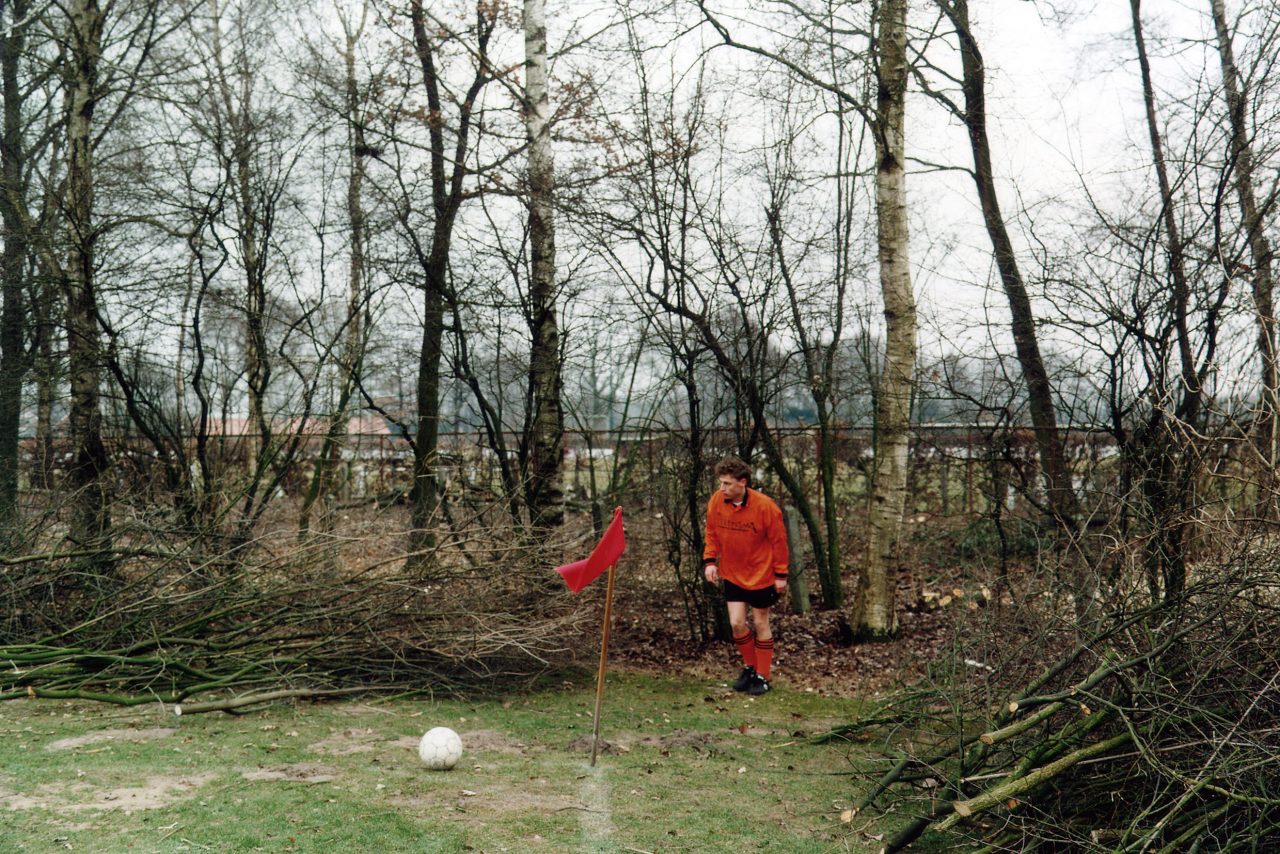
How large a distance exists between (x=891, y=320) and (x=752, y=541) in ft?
7.66

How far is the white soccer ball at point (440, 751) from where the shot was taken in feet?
18.1

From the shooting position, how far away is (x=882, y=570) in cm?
887

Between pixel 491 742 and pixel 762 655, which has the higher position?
pixel 762 655

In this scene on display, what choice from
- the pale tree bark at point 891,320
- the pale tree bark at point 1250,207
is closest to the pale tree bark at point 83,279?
the pale tree bark at point 891,320

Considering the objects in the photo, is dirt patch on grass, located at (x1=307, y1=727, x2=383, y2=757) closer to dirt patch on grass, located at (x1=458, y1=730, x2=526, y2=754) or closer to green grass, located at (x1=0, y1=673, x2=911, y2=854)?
green grass, located at (x1=0, y1=673, x2=911, y2=854)

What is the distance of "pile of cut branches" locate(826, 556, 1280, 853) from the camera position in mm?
3768

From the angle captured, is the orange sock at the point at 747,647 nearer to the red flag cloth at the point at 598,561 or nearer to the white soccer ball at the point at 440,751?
the red flag cloth at the point at 598,561

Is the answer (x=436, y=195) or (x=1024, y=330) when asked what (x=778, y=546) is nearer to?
(x=1024, y=330)

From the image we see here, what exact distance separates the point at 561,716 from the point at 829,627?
3.49 m

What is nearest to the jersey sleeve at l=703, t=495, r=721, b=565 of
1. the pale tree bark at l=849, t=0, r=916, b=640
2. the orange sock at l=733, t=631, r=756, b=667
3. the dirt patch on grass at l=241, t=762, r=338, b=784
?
the orange sock at l=733, t=631, r=756, b=667

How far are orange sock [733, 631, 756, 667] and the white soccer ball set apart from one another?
2810 mm

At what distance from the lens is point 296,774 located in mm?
5418

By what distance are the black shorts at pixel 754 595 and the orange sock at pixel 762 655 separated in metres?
0.28

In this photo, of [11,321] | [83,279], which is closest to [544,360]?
[83,279]
